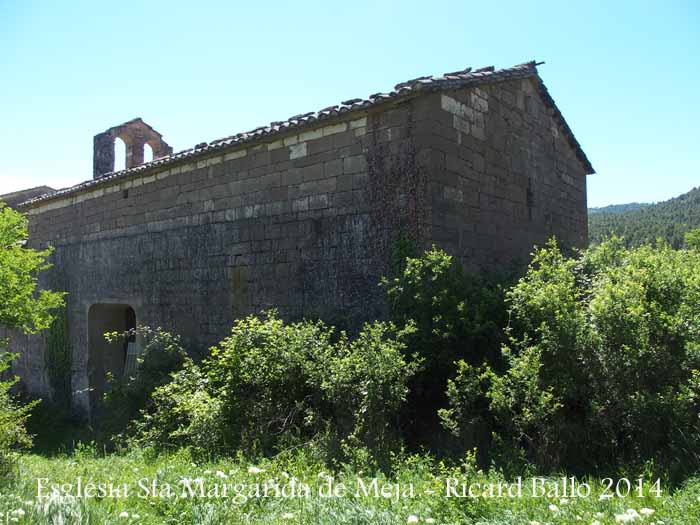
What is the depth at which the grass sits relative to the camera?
11.4 feet

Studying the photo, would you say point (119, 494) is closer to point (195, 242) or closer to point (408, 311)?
point (408, 311)

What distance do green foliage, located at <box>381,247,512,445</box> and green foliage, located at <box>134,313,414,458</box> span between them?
0.32 m

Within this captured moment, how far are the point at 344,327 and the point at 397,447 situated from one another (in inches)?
93.9

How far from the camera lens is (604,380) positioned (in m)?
4.58

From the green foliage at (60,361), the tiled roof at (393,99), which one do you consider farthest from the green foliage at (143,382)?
the green foliage at (60,361)

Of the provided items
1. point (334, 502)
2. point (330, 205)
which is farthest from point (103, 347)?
point (334, 502)

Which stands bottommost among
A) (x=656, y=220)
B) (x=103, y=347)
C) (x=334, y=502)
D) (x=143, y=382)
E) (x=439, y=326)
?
(x=334, y=502)

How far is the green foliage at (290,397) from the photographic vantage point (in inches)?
204

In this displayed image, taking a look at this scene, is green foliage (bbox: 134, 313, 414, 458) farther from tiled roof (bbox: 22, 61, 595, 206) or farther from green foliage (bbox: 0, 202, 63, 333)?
green foliage (bbox: 0, 202, 63, 333)

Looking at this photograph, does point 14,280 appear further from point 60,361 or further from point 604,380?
point 604,380

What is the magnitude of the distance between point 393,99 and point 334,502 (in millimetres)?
4995

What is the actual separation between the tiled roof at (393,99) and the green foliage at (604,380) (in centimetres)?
327

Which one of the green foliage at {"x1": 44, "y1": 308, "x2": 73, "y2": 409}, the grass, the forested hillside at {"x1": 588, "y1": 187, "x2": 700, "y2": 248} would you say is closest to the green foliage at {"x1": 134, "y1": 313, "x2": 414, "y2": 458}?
the grass

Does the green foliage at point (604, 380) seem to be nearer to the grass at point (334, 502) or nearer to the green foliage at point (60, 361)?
the grass at point (334, 502)
